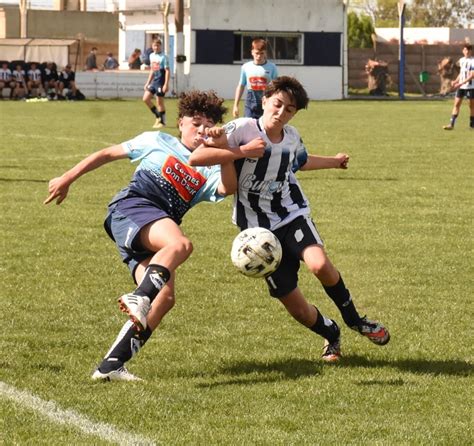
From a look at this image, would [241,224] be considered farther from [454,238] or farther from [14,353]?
[454,238]

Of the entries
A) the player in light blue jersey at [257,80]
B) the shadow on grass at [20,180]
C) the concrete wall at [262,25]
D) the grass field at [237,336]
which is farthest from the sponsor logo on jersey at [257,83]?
the concrete wall at [262,25]

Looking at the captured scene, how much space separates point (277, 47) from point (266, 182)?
44.4 metres

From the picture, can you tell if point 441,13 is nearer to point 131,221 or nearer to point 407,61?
point 407,61

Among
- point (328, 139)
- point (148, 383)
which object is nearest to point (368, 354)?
point (148, 383)

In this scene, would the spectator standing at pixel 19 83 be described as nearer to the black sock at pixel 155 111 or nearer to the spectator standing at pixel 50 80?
the spectator standing at pixel 50 80

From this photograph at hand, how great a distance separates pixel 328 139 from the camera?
83.1 feet

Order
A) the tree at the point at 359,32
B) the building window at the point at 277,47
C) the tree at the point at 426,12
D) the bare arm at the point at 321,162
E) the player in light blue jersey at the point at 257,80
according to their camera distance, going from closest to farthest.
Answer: the bare arm at the point at 321,162
the player in light blue jersey at the point at 257,80
the building window at the point at 277,47
the tree at the point at 359,32
the tree at the point at 426,12

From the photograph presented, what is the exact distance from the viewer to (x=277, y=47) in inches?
2000

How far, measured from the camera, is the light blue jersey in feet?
22.6

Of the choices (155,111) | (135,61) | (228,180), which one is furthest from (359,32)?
(228,180)

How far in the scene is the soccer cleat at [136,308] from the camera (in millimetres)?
6160

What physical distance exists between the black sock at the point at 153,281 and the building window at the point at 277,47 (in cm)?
4414

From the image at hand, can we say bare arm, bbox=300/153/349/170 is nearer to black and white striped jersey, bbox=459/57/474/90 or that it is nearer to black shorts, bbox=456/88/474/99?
black shorts, bbox=456/88/474/99

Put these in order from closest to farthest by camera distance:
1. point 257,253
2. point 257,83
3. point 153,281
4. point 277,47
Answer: point 153,281
point 257,253
point 257,83
point 277,47
